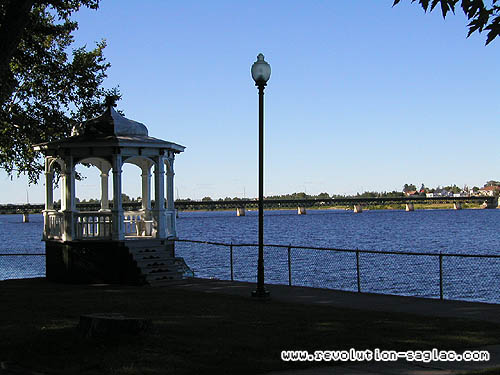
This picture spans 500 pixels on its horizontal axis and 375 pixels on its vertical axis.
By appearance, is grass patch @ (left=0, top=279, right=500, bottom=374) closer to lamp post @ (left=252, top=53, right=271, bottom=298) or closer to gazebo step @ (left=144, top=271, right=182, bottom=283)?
lamp post @ (left=252, top=53, right=271, bottom=298)

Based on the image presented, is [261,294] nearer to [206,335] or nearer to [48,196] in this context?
[206,335]

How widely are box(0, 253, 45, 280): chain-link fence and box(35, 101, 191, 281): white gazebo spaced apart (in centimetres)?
341

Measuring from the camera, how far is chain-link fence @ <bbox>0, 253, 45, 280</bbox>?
35.8 m

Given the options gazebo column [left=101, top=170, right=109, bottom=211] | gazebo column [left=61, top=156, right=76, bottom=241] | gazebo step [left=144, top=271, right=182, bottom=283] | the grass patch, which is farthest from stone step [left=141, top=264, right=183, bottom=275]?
the grass patch

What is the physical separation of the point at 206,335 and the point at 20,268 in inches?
1404

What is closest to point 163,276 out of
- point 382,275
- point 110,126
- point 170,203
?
point 170,203

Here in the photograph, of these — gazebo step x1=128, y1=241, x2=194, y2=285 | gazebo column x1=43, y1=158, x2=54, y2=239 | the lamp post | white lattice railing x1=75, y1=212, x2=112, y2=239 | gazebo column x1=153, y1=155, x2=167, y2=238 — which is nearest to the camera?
the lamp post

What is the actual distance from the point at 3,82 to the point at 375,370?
38.1 ft

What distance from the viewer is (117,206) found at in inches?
893

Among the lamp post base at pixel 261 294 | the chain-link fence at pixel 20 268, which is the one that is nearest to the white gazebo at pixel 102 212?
the chain-link fence at pixel 20 268

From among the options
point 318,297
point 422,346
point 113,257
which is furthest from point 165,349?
point 113,257

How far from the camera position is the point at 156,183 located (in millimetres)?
23859

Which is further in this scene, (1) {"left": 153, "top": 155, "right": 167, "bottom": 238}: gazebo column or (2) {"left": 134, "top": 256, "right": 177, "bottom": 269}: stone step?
(1) {"left": 153, "top": 155, "right": 167, "bottom": 238}: gazebo column

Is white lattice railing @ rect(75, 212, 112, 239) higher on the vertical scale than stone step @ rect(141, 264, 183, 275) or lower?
higher
